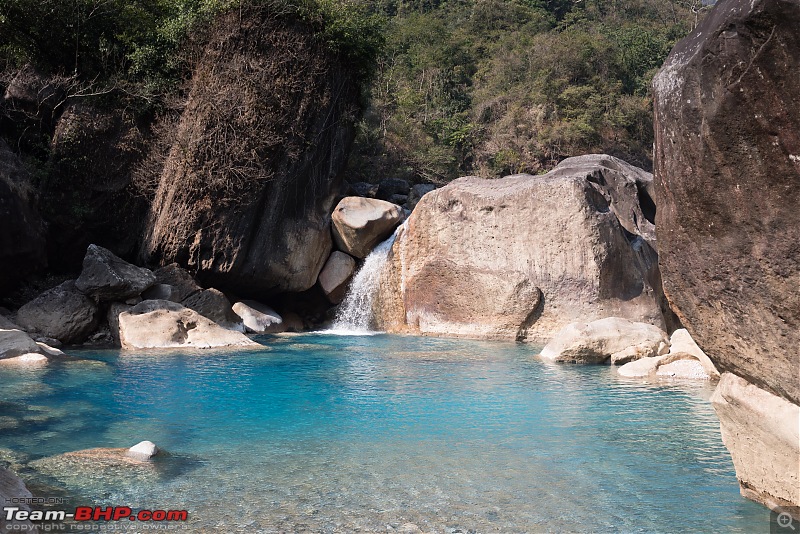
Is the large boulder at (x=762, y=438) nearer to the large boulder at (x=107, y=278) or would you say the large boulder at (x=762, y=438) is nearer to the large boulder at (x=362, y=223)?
the large boulder at (x=107, y=278)

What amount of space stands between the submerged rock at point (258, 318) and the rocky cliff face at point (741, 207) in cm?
1336

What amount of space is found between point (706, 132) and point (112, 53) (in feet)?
52.9

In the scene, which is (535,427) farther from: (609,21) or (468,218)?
(609,21)

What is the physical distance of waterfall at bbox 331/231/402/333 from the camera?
18016mm

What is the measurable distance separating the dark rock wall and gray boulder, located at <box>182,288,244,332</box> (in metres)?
12.9

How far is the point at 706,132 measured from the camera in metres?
3.88

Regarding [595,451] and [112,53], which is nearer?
[595,451]

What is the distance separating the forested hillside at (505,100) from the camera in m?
29.1

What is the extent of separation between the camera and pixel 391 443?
22.6ft

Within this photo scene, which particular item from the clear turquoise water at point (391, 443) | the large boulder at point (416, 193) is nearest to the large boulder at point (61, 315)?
the clear turquoise water at point (391, 443)

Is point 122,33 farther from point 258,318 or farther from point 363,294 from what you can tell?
point 363,294

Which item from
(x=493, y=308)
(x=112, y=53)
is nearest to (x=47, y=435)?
(x=493, y=308)

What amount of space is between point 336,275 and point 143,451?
12.3 meters

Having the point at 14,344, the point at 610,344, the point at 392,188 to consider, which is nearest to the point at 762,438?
the point at 610,344
